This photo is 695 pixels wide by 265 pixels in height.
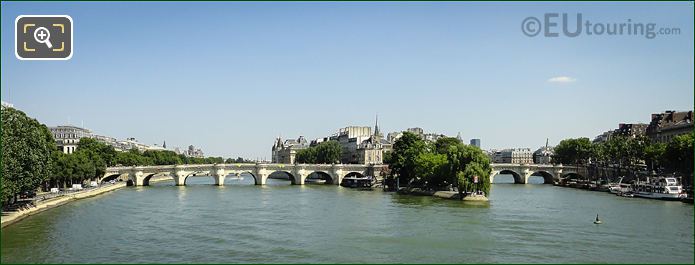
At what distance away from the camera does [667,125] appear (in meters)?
91.4

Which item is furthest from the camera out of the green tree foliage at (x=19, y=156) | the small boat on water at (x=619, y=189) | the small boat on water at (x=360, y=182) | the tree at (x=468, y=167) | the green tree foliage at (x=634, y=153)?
the small boat on water at (x=360, y=182)

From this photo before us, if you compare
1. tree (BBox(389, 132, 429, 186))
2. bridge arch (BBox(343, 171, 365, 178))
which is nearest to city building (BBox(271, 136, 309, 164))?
bridge arch (BBox(343, 171, 365, 178))

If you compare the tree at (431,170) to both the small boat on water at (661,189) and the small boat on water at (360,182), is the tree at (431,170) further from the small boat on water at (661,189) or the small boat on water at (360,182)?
the small boat on water at (661,189)

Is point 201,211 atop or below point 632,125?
below

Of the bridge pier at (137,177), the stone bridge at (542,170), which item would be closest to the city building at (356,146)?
the stone bridge at (542,170)

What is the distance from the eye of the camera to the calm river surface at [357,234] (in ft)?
93.2

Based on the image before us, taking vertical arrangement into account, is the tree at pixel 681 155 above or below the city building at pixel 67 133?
below

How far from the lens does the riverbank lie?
39.2 metres

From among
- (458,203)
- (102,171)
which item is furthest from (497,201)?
(102,171)

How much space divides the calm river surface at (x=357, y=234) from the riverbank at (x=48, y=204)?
1.88 ft

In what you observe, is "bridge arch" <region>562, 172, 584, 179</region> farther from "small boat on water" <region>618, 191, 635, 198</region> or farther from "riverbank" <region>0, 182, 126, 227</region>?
"riverbank" <region>0, 182, 126, 227</region>

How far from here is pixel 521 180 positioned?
10038 centimetres

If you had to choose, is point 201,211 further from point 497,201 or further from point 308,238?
point 497,201

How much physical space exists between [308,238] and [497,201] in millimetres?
27301
